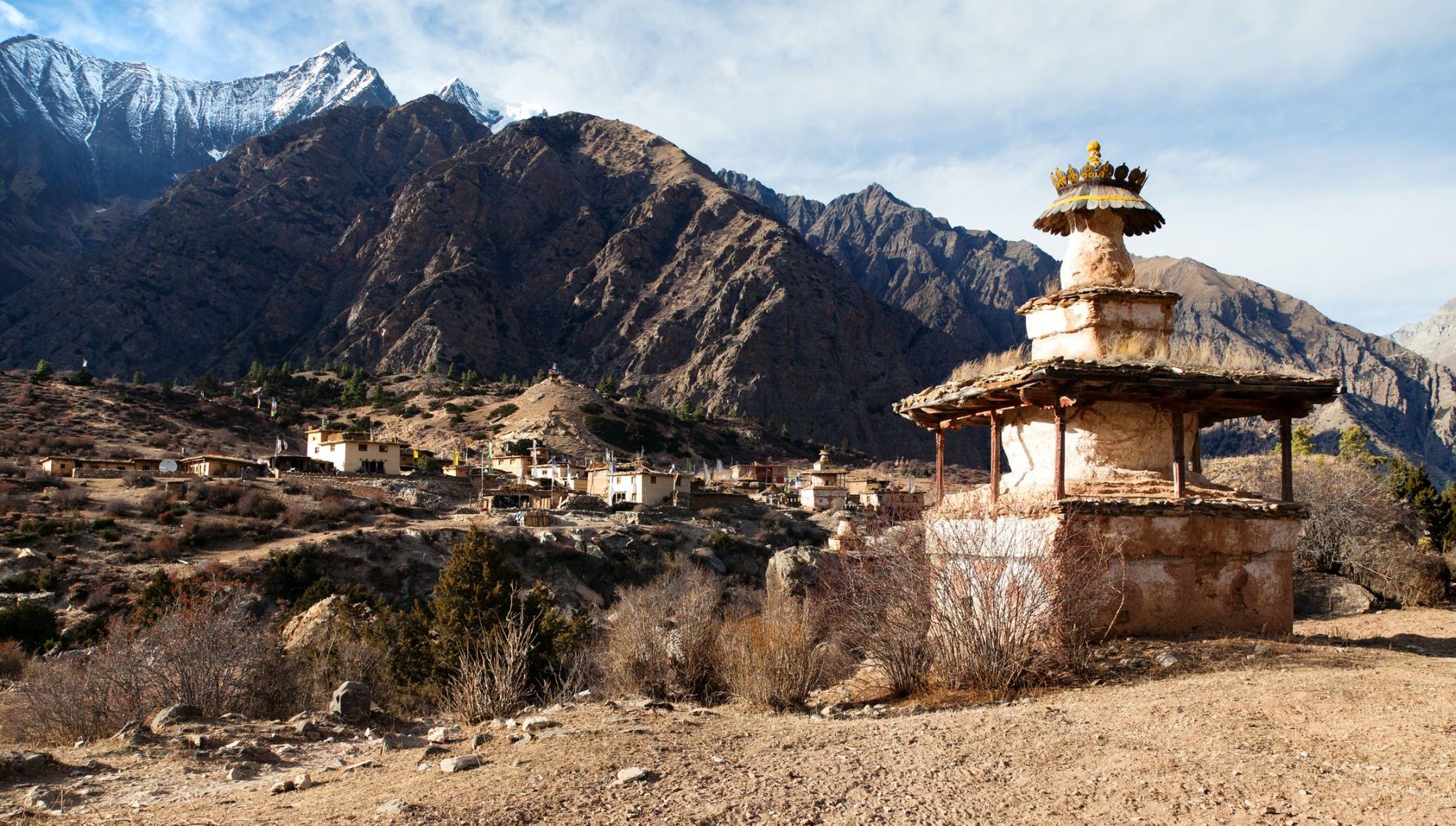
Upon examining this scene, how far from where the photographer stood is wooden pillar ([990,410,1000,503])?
1027 centimetres

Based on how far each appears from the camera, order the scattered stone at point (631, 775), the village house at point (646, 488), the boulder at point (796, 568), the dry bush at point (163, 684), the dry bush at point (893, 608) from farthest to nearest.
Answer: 1. the village house at point (646, 488)
2. the boulder at point (796, 568)
3. the dry bush at point (163, 684)
4. the dry bush at point (893, 608)
5. the scattered stone at point (631, 775)

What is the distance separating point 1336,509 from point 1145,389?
1398 centimetres

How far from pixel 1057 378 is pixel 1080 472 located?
1.37 meters

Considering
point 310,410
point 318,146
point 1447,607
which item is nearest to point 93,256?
point 318,146

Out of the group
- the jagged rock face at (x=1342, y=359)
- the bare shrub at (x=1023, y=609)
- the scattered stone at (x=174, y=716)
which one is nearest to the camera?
the bare shrub at (x=1023, y=609)

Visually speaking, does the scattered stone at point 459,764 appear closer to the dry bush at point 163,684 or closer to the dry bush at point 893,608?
the dry bush at point 893,608

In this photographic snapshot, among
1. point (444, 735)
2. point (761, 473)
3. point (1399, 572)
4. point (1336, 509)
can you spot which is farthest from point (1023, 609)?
point (761, 473)

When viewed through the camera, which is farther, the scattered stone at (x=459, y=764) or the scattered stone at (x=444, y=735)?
the scattered stone at (x=444, y=735)

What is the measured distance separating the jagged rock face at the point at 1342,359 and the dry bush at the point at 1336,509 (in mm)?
108282

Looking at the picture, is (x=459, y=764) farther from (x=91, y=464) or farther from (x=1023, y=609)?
(x=91, y=464)

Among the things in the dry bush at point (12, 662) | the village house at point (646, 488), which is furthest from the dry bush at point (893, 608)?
the village house at point (646, 488)

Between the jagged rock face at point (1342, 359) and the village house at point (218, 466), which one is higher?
the jagged rock face at point (1342, 359)

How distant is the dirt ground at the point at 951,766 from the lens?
516 centimetres

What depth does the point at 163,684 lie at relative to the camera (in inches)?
419
